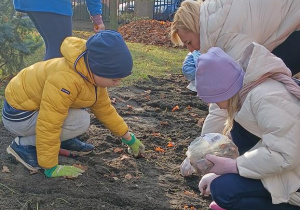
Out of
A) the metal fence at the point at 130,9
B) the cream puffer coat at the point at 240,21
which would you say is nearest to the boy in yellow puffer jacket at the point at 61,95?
the cream puffer coat at the point at 240,21

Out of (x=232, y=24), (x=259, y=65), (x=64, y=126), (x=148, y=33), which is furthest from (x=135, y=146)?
(x=148, y=33)

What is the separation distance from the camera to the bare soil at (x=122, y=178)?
9.94ft

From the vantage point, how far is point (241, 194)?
2.65 metres

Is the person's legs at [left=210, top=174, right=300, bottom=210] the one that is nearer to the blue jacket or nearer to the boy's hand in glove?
the boy's hand in glove

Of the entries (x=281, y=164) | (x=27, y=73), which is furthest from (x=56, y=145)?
(x=281, y=164)

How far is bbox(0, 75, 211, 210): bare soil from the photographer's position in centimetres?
303

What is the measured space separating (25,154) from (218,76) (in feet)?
5.17

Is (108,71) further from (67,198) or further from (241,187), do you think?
(241,187)

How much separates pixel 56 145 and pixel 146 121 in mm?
1710

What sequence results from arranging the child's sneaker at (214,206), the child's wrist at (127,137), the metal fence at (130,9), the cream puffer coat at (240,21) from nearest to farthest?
the child's sneaker at (214,206) < the cream puffer coat at (240,21) < the child's wrist at (127,137) < the metal fence at (130,9)

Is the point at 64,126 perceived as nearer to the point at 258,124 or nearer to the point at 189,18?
the point at 189,18

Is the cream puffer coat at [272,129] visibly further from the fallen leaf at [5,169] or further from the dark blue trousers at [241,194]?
the fallen leaf at [5,169]

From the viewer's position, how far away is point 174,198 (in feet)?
10.5

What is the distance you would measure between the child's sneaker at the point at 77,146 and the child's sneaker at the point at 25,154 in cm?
34
